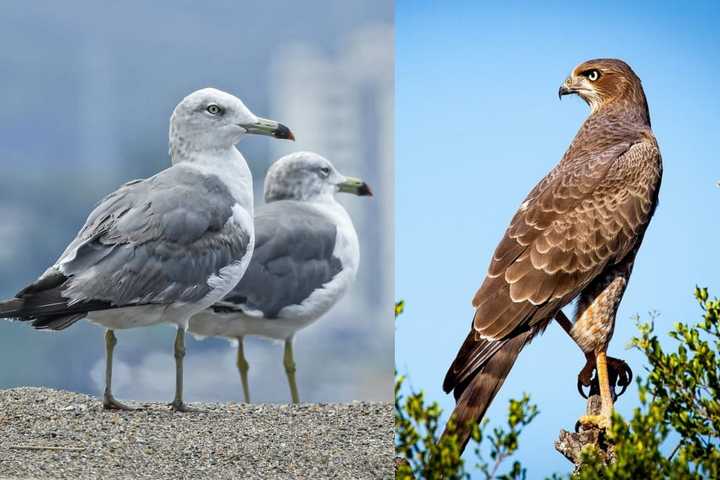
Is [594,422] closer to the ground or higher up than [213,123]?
closer to the ground

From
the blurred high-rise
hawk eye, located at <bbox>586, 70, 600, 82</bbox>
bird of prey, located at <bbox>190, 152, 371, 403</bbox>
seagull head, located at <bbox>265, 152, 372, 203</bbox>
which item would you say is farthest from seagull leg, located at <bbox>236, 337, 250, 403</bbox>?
hawk eye, located at <bbox>586, 70, 600, 82</bbox>

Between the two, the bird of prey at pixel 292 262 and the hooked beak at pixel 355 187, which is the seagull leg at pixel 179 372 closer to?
the bird of prey at pixel 292 262

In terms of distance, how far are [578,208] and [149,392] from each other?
1.81 m

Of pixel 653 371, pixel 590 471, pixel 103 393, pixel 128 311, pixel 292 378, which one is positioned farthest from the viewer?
pixel 292 378

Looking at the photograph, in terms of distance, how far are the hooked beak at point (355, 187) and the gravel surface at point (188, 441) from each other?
919mm

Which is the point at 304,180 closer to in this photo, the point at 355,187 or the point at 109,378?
the point at 355,187

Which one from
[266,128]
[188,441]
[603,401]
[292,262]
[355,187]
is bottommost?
[188,441]

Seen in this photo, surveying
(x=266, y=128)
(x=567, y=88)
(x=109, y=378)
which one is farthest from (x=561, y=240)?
(x=109, y=378)

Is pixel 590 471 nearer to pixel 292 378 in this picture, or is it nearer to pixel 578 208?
pixel 578 208

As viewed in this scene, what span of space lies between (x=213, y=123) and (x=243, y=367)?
1.00 meters

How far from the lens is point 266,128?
4.02 meters

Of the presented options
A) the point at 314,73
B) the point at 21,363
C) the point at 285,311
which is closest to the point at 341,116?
the point at 314,73

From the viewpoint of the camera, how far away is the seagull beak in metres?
4.00

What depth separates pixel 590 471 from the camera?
2.54 meters
